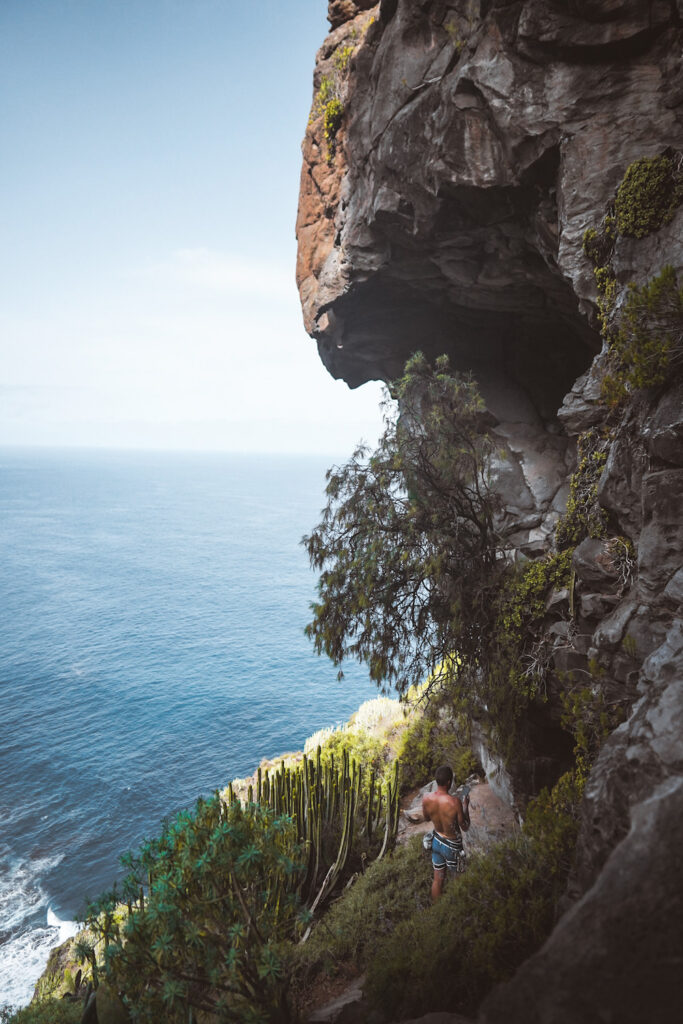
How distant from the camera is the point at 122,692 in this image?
129 ft

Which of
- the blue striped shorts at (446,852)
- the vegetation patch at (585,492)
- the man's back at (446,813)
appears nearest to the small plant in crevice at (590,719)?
the man's back at (446,813)

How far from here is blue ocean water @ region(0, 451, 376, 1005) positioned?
24906mm

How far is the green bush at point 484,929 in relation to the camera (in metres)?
5.25

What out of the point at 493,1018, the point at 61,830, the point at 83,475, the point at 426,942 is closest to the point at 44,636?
the point at 61,830

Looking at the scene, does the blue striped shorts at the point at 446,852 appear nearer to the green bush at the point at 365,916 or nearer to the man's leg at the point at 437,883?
the man's leg at the point at 437,883

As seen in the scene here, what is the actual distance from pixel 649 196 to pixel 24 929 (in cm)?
2870

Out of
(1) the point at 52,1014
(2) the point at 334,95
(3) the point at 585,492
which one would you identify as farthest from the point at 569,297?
(1) the point at 52,1014

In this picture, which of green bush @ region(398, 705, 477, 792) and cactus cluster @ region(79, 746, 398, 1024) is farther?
green bush @ region(398, 705, 477, 792)

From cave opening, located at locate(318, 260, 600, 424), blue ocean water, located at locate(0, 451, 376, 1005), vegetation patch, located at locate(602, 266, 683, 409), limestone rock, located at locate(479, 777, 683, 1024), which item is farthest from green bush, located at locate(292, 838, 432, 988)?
cave opening, located at locate(318, 260, 600, 424)

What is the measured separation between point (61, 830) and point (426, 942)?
26783 millimetres

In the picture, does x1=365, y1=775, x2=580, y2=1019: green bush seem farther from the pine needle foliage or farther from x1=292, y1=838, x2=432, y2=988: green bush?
the pine needle foliage

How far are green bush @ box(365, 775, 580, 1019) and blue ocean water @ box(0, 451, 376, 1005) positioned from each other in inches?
223

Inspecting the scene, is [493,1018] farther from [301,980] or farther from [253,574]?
[253,574]

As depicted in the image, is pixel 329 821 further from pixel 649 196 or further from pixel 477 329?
pixel 477 329
